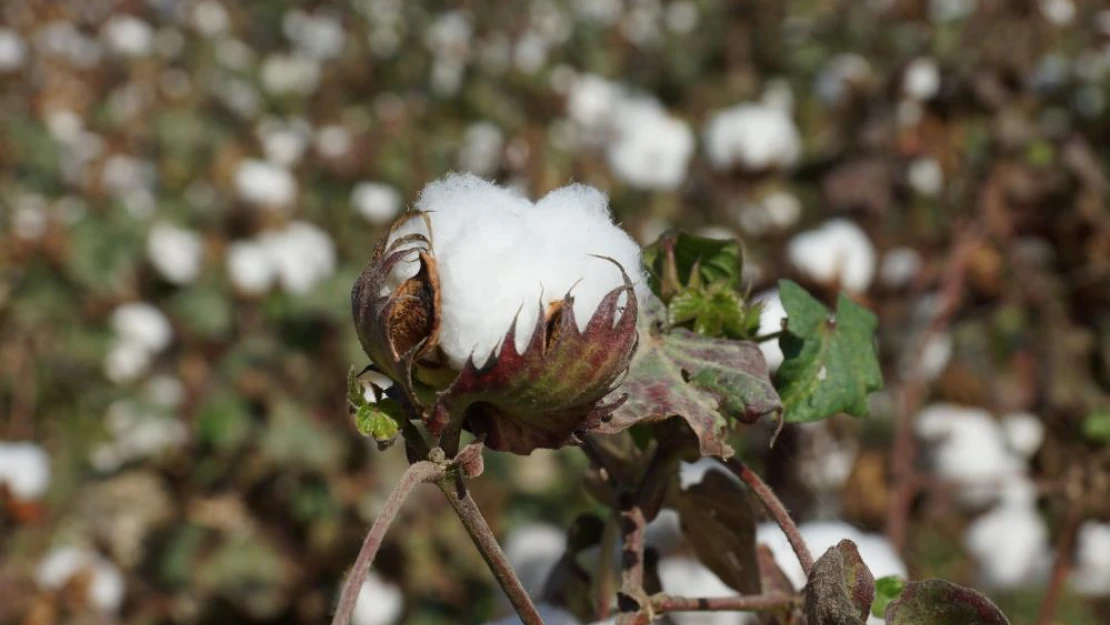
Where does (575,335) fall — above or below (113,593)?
below

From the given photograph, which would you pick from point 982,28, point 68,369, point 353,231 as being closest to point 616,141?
point 353,231

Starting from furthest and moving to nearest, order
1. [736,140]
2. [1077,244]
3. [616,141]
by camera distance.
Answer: [616,141] → [736,140] → [1077,244]

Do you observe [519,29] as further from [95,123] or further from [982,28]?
[982,28]

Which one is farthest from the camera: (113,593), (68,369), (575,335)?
(68,369)

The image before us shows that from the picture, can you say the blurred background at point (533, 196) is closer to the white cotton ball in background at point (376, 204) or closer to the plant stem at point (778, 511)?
the white cotton ball in background at point (376, 204)

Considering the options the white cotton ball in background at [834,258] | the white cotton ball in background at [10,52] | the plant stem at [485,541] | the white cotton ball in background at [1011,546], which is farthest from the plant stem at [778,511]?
the white cotton ball in background at [10,52]

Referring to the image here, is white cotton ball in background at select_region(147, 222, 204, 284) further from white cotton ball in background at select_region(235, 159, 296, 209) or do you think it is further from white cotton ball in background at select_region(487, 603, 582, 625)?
white cotton ball in background at select_region(487, 603, 582, 625)
